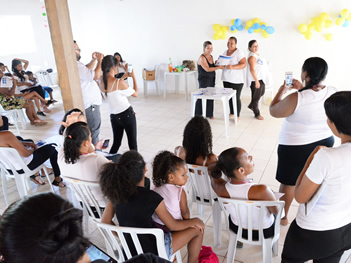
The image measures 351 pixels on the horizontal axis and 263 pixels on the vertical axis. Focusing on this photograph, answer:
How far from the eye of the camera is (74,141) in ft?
6.32

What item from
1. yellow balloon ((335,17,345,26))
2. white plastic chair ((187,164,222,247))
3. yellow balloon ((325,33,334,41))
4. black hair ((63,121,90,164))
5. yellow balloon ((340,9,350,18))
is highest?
yellow balloon ((340,9,350,18))

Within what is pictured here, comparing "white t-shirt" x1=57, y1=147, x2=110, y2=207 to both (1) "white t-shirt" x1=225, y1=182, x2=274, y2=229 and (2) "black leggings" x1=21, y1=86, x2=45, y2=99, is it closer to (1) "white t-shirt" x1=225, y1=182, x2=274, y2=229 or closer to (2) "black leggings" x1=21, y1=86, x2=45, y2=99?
(1) "white t-shirt" x1=225, y1=182, x2=274, y2=229

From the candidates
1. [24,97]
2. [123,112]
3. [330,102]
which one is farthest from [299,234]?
[24,97]

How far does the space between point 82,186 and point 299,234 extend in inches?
52.7

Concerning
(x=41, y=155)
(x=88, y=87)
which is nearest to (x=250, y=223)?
(x=41, y=155)

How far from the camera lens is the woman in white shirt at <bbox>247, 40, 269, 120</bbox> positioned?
4.50m

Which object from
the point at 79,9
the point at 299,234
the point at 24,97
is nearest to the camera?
the point at 299,234

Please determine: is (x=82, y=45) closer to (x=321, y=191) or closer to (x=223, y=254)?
(x=223, y=254)

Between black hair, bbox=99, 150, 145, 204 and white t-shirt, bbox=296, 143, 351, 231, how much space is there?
0.86 metres

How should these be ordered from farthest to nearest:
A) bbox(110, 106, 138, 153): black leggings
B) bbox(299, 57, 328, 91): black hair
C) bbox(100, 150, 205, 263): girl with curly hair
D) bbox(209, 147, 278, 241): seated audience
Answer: bbox(110, 106, 138, 153): black leggings < bbox(299, 57, 328, 91): black hair < bbox(209, 147, 278, 241): seated audience < bbox(100, 150, 205, 263): girl with curly hair

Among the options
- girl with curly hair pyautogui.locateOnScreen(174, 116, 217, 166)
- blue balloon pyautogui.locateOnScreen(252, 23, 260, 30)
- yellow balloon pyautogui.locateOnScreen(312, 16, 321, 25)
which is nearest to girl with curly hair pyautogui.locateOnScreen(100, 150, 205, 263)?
girl with curly hair pyautogui.locateOnScreen(174, 116, 217, 166)

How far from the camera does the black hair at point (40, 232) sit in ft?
2.16

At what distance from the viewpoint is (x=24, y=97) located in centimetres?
545

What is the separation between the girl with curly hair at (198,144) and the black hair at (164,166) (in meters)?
0.40
